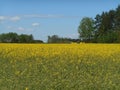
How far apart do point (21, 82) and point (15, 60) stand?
4.21 metres

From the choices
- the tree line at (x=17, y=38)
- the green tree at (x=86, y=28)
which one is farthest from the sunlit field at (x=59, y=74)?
the green tree at (x=86, y=28)

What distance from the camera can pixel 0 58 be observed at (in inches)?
560

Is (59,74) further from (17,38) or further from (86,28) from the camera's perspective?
(86,28)

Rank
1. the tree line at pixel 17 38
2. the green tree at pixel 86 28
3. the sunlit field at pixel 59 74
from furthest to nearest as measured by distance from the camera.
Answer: the green tree at pixel 86 28, the tree line at pixel 17 38, the sunlit field at pixel 59 74

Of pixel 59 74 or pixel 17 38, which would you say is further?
pixel 17 38

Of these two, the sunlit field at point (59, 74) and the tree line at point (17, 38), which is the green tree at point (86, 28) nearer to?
the tree line at point (17, 38)

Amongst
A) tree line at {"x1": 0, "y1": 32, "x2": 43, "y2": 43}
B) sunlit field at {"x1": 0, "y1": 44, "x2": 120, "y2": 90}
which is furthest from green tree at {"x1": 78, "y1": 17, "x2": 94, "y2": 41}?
sunlit field at {"x1": 0, "y1": 44, "x2": 120, "y2": 90}

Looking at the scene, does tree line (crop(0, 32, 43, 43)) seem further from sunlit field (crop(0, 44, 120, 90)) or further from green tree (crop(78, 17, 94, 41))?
green tree (crop(78, 17, 94, 41))

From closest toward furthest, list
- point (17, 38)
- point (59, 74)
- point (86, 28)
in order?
1. point (59, 74)
2. point (17, 38)
3. point (86, 28)

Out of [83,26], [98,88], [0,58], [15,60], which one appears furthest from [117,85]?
[83,26]

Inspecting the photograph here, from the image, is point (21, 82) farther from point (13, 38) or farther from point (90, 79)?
point (13, 38)

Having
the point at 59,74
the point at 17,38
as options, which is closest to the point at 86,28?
the point at 17,38

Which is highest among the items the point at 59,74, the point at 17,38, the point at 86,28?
the point at 86,28

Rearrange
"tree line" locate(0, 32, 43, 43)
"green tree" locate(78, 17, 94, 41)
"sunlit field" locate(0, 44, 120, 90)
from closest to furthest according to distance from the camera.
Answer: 1. "sunlit field" locate(0, 44, 120, 90)
2. "tree line" locate(0, 32, 43, 43)
3. "green tree" locate(78, 17, 94, 41)
